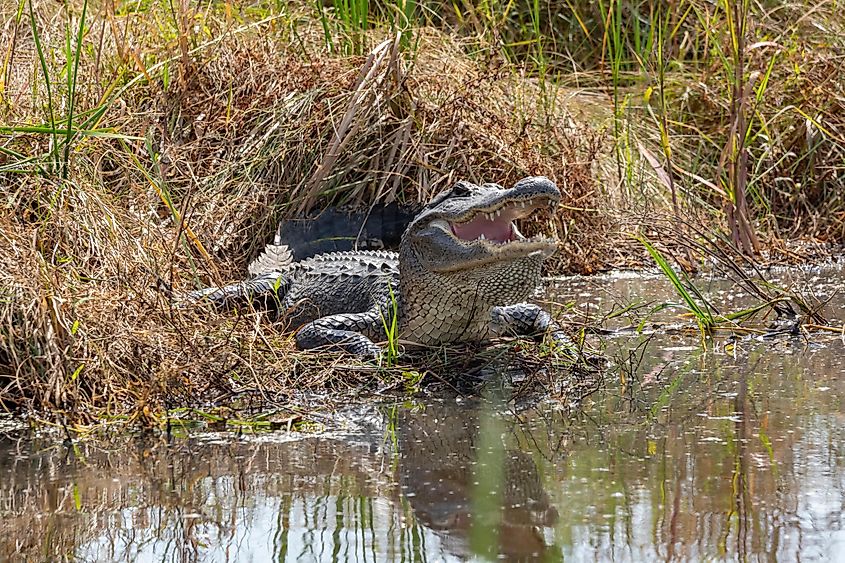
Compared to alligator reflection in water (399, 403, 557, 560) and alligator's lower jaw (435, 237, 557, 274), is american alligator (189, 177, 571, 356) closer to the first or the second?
alligator's lower jaw (435, 237, 557, 274)

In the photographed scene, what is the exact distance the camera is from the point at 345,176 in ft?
21.2

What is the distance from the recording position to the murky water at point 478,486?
8.32ft

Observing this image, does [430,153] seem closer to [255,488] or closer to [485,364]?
[485,364]

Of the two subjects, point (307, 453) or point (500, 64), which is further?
point (500, 64)

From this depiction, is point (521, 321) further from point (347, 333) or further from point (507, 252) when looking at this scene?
point (347, 333)

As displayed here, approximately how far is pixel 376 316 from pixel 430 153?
5.82ft

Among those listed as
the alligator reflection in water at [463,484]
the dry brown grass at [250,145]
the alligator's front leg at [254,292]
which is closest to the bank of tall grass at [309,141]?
the dry brown grass at [250,145]

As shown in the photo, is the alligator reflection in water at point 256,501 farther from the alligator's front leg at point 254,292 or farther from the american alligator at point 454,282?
the alligator's front leg at point 254,292

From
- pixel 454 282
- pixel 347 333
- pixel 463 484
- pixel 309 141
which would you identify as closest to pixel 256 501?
pixel 463 484

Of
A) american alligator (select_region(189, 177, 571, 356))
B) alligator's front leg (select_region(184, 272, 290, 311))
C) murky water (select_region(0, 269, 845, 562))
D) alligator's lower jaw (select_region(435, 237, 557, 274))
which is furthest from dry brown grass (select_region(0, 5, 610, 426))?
murky water (select_region(0, 269, 845, 562))

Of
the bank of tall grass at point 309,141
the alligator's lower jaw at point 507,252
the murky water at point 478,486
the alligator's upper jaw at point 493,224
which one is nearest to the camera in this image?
the murky water at point 478,486

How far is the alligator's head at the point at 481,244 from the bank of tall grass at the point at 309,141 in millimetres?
594

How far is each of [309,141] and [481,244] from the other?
2.26 metres

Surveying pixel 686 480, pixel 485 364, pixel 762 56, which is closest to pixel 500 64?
pixel 762 56
